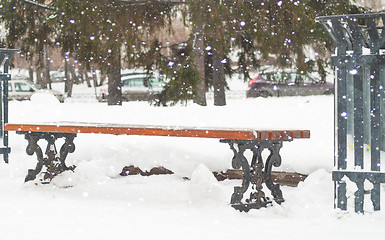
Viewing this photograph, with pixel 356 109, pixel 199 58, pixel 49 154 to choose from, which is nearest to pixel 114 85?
pixel 199 58

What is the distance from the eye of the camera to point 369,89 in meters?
5.00

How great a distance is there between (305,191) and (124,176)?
7.50 ft

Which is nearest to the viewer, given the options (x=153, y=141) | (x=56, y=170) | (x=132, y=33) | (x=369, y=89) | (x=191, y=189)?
(x=369, y=89)

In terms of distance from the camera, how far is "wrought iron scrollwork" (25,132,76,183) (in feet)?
20.7

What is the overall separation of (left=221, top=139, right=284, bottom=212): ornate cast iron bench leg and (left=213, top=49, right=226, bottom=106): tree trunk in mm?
9721

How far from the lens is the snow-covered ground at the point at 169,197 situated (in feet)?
14.3

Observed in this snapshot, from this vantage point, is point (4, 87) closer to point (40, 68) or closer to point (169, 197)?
point (169, 197)

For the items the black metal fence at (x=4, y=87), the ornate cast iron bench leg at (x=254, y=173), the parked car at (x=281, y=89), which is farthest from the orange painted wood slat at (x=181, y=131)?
the parked car at (x=281, y=89)

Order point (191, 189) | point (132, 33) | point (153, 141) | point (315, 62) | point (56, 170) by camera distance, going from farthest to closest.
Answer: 1. point (315, 62)
2. point (132, 33)
3. point (153, 141)
4. point (56, 170)
5. point (191, 189)

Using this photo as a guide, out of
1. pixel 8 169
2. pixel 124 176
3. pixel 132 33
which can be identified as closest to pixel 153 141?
pixel 124 176

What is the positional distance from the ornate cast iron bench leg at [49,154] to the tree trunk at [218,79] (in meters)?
8.63

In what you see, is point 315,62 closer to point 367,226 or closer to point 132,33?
point 132,33

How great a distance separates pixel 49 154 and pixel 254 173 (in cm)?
244

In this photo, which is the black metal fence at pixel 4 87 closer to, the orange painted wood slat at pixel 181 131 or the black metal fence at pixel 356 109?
the orange painted wood slat at pixel 181 131
